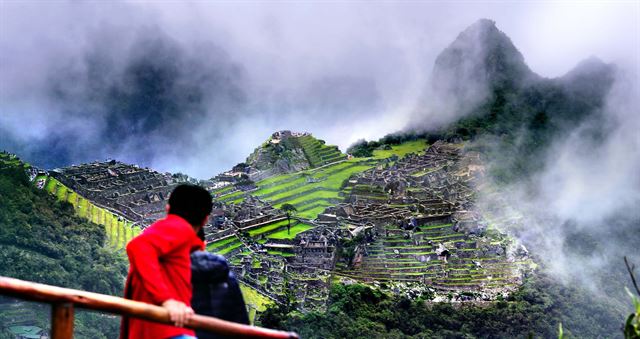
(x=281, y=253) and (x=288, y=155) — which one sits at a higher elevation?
(x=288, y=155)

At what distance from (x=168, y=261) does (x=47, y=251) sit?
20731mm

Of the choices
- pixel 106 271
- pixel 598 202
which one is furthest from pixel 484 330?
pixel 598 202

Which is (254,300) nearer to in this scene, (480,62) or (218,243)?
(218,243)

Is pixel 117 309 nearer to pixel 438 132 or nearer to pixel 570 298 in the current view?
pixel 570 298

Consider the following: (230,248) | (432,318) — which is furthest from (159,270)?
(230,248)

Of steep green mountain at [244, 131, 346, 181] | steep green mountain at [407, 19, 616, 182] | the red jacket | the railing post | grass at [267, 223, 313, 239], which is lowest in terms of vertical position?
the railing post

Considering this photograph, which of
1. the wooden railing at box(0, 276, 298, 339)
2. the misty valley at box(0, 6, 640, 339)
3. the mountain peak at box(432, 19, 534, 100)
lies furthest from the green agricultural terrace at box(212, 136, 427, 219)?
the wooden railing at box(0, 276, 298, 339)

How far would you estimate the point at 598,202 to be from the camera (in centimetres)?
3372

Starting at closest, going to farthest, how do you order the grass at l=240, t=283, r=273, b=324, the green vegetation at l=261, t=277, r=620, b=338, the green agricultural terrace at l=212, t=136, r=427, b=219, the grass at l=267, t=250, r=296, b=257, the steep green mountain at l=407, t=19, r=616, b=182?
the grass at l=240, t=283, r=273, b=324 → the green vegetation at l=261, t=277, r=620, b=338 → the grass at l=267, t=250, r=296, b=257 → the green agricultural terrace at l=212, t=136, r=427, b=219 → the steep green mountain at l=407, t=19, r=616, b=182

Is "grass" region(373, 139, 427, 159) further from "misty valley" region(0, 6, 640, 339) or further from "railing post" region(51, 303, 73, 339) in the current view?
"railing post" region(51, 303, 73, 339)

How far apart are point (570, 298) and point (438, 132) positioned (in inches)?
537

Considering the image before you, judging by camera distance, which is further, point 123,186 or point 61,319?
point 123,186

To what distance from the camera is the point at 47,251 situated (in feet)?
69.1

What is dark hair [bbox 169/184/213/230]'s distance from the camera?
6.87ft
